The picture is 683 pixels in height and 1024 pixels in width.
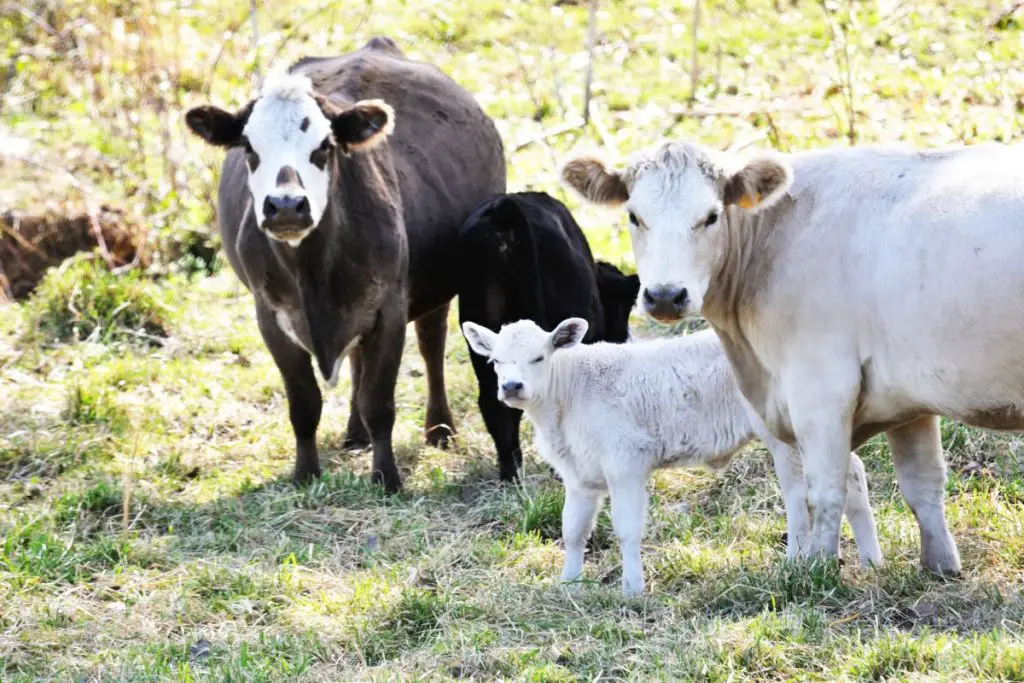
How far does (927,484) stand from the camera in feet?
19.3

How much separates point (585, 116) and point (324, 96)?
5.45 metres

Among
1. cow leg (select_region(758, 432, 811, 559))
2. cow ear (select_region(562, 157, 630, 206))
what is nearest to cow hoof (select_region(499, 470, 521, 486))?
cow leg (select_region(758, 432, 811, 559))

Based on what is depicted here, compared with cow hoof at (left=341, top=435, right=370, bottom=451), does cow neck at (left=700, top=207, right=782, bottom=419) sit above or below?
above

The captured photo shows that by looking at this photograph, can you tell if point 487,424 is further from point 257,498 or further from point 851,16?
point 851,16

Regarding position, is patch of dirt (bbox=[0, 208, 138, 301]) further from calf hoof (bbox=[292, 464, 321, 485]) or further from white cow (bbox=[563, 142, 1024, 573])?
white cow (bbox=[563, 142, 1024, 573])

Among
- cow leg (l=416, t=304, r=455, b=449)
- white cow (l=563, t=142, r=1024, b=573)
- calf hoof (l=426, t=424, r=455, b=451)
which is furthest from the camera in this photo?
cow leg (l=416, t=304, r=455, b=449)

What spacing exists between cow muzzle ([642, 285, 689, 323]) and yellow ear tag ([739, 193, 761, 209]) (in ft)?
1.65

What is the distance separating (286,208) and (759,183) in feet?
8.57

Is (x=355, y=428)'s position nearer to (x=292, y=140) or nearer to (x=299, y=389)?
(x=299, y=389)

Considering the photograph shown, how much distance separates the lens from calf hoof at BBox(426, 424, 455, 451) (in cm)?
854

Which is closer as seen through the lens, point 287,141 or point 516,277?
point 287,141

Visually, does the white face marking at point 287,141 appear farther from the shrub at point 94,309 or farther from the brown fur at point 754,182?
the shrub at point 94,309

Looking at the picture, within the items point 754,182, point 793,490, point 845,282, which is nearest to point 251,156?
point 754,182

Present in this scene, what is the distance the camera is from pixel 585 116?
13078mm
